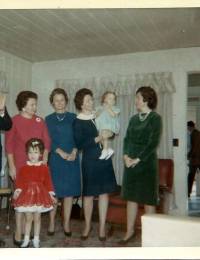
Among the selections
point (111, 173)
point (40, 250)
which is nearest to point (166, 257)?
point (40, 250)

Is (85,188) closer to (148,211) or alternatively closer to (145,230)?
(148,211)

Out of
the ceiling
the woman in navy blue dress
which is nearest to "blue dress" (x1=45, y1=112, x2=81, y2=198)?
the woman in navy blue dress

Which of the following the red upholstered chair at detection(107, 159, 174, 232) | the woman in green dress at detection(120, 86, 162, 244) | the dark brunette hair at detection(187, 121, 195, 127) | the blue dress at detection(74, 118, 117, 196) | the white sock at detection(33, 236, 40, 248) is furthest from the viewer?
the dark brunette hair at detection(187, 121, 195, 127)

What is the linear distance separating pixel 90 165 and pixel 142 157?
0.23 meters

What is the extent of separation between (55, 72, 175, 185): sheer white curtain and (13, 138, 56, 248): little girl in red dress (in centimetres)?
36

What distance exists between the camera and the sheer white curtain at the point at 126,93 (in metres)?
1.59

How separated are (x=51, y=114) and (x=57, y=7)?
70 cm

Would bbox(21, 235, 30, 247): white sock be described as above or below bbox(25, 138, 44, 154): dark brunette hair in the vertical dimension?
below

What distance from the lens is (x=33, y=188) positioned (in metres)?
1.25

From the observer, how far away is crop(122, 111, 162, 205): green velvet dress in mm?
1328

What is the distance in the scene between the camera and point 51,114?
56.1 inches

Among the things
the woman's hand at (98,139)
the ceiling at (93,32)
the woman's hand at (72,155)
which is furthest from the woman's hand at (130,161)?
the ceiling at (93,32)

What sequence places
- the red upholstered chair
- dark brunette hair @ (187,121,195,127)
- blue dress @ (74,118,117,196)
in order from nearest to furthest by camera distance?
blue dress @ (74,118,117,196) → the red upholstered chair → dark brunette hair @ (187,121,195,127)

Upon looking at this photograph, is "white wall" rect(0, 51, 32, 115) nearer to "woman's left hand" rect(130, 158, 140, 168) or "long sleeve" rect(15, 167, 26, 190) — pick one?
"long sleeve" rect(15, 167, 26, 190)
